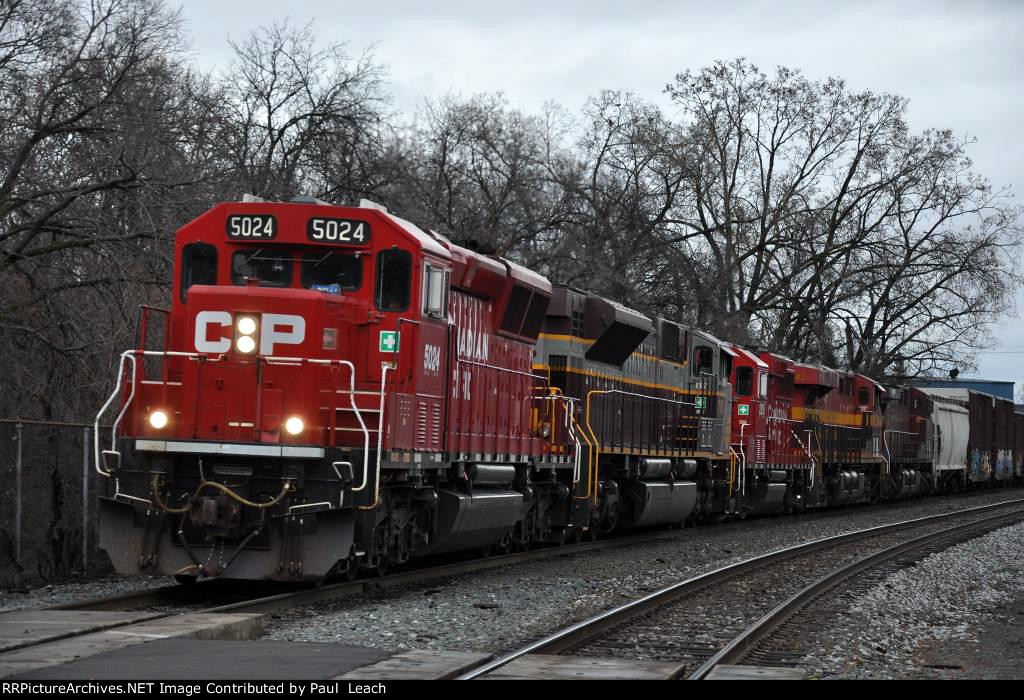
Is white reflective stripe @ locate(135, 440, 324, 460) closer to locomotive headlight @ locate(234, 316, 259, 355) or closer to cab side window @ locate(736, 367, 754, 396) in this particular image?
locomotive headlight @ locate(234, 316, 259, 355)

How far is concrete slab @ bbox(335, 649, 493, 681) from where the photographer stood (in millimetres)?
7629

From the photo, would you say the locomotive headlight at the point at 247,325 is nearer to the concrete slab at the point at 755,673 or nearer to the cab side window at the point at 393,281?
the cab side window at the point at 393,281

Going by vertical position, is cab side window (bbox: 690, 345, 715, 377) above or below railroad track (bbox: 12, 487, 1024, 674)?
above

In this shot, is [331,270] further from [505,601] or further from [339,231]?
[505,601]

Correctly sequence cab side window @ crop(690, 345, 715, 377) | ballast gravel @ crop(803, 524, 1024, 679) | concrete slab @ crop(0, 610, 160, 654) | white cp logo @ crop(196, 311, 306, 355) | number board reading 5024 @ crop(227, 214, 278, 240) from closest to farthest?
1. concrete slab @ crop(0, 610, 160, 654)
2. ballast gravel @ crop(803, 524, 1024, 679)
3. white cp logo @ crop(196, 311, 306, 355)
4. number board reading 5024 @ crop(227, 214, 278, 240)
5. cab side window @ crop(690, 345, 715, 377)

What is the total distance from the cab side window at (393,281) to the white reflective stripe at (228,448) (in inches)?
72.2

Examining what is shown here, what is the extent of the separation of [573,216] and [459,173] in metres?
3.65

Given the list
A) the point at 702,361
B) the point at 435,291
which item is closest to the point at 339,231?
the point at 435,291

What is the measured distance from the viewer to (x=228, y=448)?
11.4 meters

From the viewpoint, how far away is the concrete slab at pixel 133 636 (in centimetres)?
780

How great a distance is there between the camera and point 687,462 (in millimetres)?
24141

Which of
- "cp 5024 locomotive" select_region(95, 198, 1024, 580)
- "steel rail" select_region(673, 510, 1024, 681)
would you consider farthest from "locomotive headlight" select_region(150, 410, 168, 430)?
"steel rail" select_region(673, 510, 1024, 681)

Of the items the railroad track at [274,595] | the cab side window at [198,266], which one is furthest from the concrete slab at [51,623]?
the cab side window at [198,266]

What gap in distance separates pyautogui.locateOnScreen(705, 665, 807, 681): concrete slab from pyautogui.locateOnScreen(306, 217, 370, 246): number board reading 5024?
18.7 ft
